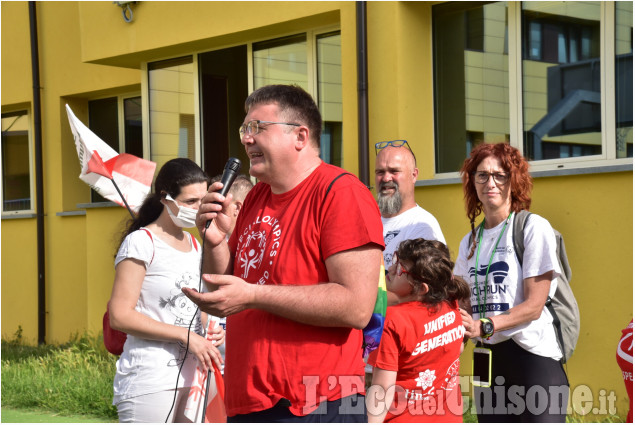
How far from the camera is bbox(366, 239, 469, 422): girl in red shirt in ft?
13.1

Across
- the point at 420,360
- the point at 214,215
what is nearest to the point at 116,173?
the point at 420,360

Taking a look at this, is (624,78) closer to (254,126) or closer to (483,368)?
(483,368)

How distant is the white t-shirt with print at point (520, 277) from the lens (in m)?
4.51

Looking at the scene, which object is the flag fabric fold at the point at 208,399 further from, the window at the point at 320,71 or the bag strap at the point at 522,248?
the window at the point at 320,71

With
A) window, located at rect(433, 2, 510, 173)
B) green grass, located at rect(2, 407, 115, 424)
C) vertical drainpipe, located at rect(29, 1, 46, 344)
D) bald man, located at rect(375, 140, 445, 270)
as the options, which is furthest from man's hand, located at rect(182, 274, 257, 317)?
vertical drainpipe, located at rect(29, 1, 46, 344)

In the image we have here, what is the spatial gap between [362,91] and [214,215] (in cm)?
507

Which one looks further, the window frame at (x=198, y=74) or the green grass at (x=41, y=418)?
the window frame at (x=198, y=74)

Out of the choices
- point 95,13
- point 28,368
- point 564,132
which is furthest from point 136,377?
point 95,13

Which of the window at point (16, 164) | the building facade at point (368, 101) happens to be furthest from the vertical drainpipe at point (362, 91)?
the window at point (16, 164)

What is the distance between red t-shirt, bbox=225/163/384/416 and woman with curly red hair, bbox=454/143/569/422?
149cm

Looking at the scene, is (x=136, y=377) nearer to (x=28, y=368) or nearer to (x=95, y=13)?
(x=28, y=368)

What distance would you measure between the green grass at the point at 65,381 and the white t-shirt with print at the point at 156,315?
4.07 meters

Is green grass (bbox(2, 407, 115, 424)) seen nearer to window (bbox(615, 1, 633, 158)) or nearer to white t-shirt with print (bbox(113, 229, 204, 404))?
white t-shirt with print (bbox(113, 229, 204, 404))

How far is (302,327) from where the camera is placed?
3.01m
